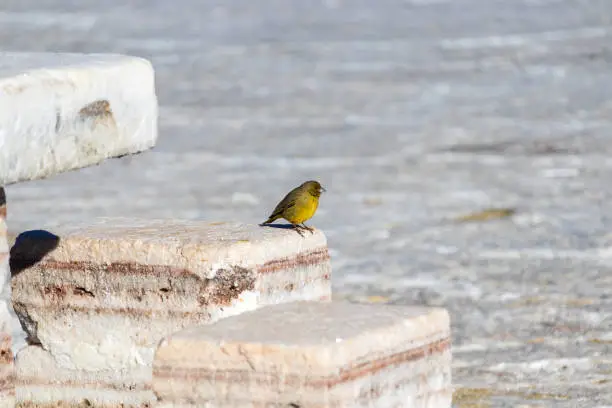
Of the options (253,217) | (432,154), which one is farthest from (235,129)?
(253,217)

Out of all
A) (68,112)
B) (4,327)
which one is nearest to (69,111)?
(68,112)

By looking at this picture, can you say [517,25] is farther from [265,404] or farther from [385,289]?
[265,404]

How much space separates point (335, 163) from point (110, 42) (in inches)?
254

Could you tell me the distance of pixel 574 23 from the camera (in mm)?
19109

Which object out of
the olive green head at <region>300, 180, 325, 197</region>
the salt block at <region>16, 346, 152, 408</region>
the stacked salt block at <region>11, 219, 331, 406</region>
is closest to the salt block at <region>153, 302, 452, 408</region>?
the stacked salt block at <region>11, 219, 331, 406</region>

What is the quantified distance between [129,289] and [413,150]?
7890 millimetres

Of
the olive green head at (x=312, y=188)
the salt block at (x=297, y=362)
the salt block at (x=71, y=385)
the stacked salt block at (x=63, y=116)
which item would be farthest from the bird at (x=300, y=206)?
the stacked salt block at (x=63, y=116)

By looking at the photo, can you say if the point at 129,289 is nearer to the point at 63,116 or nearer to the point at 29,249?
the point at 29,249

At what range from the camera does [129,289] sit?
5.01 m

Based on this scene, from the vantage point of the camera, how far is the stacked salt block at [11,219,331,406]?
4867 millimetres

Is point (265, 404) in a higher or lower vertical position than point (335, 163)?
higher

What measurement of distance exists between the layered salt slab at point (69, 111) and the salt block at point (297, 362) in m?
0.53

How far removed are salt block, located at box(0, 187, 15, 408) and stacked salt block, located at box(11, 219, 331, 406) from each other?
26.3 inches

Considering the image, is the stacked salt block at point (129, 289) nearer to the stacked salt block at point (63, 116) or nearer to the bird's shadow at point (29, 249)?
the bird's shadow at point (29, 249)
